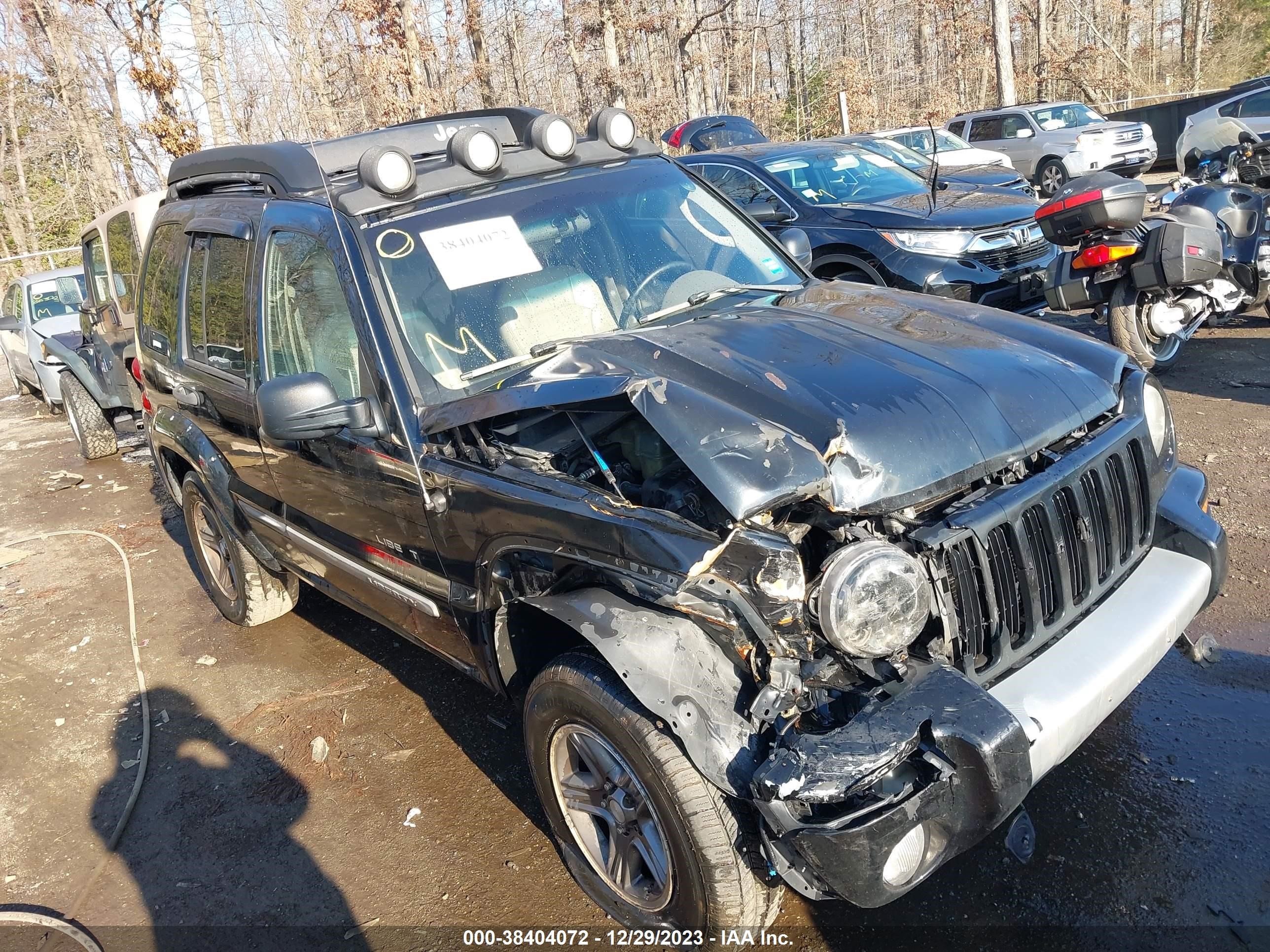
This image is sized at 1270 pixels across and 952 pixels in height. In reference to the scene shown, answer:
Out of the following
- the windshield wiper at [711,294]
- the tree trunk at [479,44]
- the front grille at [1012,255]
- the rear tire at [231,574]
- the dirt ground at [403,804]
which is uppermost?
the tree trunk at [479,44]

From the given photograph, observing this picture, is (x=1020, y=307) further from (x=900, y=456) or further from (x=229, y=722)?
(x=229, y=722)

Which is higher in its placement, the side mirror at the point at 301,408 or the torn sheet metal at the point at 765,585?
the side mirror at the point at 301,408

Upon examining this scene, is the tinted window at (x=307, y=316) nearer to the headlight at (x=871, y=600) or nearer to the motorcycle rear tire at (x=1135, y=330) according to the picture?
the headlight at (x=871, y=600)

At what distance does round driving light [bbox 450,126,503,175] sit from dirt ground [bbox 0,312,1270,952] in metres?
2.20

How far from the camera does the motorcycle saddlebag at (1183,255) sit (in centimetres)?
602

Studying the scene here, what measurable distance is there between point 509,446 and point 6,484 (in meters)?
8.73

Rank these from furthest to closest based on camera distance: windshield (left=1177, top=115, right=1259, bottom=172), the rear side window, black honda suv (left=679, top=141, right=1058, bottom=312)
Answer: windshield (left=1177, top=115, right=1259, bottom=172)
black honda suv (left=679, top=141, right=1058, bottom=312)
the rear side window

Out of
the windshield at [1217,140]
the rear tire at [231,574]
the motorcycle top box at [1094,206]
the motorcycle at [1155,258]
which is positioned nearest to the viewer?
the rear tire at [231,574]

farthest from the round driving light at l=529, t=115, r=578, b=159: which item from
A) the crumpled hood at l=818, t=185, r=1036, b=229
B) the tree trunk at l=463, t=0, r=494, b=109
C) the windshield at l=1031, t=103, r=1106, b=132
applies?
the tree trunk at l=463, t=0, r=494, b=109

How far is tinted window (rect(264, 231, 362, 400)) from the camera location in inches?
127

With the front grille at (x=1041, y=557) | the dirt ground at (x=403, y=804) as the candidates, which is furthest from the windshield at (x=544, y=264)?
the dirt ground at (x=403, y=804)

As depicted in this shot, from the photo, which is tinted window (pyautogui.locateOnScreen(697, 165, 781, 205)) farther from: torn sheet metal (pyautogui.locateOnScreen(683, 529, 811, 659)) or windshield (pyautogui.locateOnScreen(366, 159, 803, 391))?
torn sheet metal (pyautogui.locateOnScreen(683, 529, 811, 659))

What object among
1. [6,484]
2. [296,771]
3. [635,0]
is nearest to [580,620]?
[296,771]

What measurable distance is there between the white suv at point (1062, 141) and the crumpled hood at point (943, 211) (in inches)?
430
